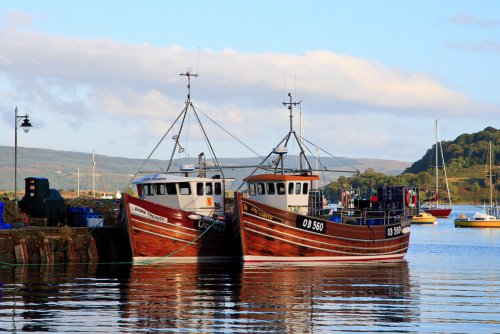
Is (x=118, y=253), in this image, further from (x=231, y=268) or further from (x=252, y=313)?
(x=252, y=313)

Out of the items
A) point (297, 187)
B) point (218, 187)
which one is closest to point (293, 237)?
point (297, 187)

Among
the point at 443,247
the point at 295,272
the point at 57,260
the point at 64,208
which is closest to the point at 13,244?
the point at 57,260

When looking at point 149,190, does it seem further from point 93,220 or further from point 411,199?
point 411,199

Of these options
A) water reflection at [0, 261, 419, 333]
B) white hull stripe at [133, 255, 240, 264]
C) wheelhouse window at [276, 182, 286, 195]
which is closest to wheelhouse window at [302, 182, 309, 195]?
wheelhouse window at [276, 182, 286, 195]

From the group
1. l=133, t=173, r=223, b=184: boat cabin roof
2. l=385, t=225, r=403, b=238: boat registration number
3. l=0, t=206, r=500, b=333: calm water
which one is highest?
l=133, t=173, r=223, b=184: boat cabin roof

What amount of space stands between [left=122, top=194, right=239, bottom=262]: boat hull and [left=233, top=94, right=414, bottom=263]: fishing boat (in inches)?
73.1

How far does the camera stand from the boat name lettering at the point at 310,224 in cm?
4769

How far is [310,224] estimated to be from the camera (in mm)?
48219

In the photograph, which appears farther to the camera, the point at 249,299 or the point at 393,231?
the point at 393,231

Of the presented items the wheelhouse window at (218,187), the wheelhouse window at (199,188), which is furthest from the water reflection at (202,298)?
the wheelhouse window at (218,187)

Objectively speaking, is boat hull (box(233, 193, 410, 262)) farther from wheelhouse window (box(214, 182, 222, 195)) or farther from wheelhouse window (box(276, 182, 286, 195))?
wheelhouse window (box(214, 182, 222, 195))

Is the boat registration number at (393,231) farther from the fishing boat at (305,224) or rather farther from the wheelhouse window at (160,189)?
the wheelhouse window at (160,189)

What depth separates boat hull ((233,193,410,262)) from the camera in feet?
153

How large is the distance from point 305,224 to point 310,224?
0.36 metres
